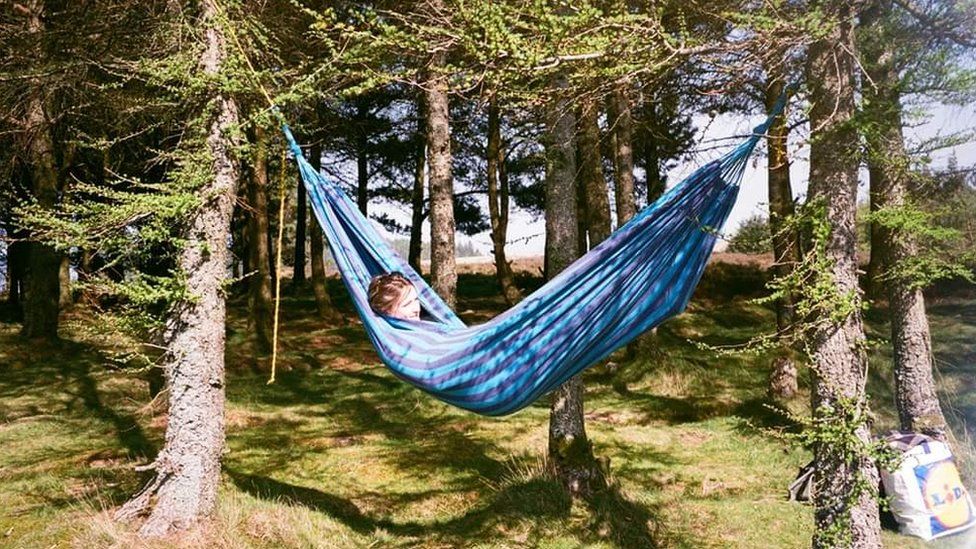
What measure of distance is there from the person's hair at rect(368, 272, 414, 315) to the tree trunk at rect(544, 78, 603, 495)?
3.41ft

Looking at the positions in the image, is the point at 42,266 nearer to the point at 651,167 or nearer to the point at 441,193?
the point at 441,193

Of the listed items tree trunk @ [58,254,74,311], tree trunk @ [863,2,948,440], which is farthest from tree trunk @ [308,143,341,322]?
tree trunk @ [863,2,948,440]

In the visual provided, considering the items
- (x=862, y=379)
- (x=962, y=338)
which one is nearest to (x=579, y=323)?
(x=862, y=379)

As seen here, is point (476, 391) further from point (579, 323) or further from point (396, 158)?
point (396, 158)

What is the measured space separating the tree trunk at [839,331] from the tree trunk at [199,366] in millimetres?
2735

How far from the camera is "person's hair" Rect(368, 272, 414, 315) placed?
339cm

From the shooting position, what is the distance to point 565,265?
400cm

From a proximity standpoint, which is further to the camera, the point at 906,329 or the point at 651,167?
the point at 651,167

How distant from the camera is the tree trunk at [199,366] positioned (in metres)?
3.28

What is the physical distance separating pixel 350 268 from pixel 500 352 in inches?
48.2

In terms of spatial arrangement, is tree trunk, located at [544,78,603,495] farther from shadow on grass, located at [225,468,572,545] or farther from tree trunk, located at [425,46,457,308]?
tree trunk, located at [425,46,457,308]

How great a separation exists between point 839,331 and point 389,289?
207cm

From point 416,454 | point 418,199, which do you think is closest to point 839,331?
point 416,454

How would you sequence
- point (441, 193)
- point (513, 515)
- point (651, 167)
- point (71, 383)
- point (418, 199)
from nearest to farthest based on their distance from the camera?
point (513, 515), point (441, 193), point (71, 383), point (651, 167), point (418, 199)
